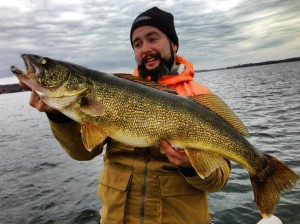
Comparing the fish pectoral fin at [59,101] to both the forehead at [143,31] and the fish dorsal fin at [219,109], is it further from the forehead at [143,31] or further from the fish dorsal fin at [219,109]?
the forehead at [143,31]

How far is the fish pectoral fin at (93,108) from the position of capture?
10.3 ft

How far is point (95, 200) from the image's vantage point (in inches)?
325

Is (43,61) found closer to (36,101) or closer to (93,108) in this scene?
(36,101)

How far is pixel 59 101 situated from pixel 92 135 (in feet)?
1.58

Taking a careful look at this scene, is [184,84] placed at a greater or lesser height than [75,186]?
greater

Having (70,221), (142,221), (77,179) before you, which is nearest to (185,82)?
(142,221)

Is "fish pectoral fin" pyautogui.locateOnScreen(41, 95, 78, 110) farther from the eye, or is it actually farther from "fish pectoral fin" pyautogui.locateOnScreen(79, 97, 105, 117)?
the eye

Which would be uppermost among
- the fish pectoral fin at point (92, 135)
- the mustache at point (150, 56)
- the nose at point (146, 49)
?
the nose at point (146, 49)

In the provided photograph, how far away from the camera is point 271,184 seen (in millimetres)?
3422

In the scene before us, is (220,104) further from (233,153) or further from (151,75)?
(151,75)

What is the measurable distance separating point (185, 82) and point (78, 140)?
5.04ft

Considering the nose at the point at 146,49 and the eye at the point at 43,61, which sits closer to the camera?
the eye at the point at 43,61

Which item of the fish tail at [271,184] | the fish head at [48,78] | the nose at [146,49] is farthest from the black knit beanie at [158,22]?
the fish tail at [271,184]

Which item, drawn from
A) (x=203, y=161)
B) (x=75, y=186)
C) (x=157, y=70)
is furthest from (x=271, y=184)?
(x=75, y=186)
